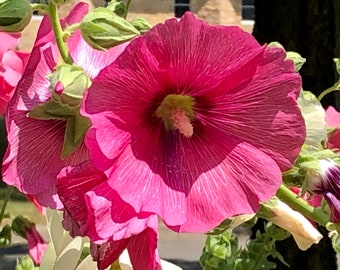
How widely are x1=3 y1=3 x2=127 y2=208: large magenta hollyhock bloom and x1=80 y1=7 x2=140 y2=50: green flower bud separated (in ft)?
0.07

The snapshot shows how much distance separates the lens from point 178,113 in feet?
1.61

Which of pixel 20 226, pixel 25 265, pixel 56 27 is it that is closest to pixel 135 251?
pixel 56 27

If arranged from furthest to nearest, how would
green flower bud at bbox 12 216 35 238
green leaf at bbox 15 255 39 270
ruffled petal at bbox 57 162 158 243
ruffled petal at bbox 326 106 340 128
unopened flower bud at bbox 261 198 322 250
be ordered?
green flower bud at bbox 12 216 35 238
green leaf at bbox 15 255 39 270
ruffled petal at bbox 326 106 340 128
unopened flower bud at bbox 261 198 322 250
ruffled petal at bbox 57 162 158 243

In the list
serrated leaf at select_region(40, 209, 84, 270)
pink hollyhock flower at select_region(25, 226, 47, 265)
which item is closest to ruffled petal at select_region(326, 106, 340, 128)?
serrated leaf at select_region(40, 209, 84, 270)

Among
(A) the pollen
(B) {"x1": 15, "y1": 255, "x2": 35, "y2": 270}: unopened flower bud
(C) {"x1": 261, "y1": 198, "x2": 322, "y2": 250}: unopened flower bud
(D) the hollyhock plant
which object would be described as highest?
(A) the pollen

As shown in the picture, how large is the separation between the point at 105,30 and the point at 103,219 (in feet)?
0.28

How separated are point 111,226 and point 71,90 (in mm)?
61

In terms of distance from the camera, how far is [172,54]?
453 millimetres

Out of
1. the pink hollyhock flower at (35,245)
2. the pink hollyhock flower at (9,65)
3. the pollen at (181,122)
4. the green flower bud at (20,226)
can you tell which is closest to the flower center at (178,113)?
the pollen at (181,122)

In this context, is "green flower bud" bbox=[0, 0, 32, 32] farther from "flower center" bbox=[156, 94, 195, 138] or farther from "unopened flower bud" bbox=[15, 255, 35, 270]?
"unopened flower bud" bbox=[15, 255, 35, 270]

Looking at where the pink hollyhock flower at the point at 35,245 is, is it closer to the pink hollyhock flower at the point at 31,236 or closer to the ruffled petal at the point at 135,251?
the pink hollyhock flower at the point at 31,236

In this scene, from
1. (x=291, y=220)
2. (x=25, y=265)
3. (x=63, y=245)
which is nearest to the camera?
(x=291, y=220)

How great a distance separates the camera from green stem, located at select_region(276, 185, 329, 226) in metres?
0.52

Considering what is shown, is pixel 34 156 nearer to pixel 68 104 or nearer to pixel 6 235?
pixel 68 104
